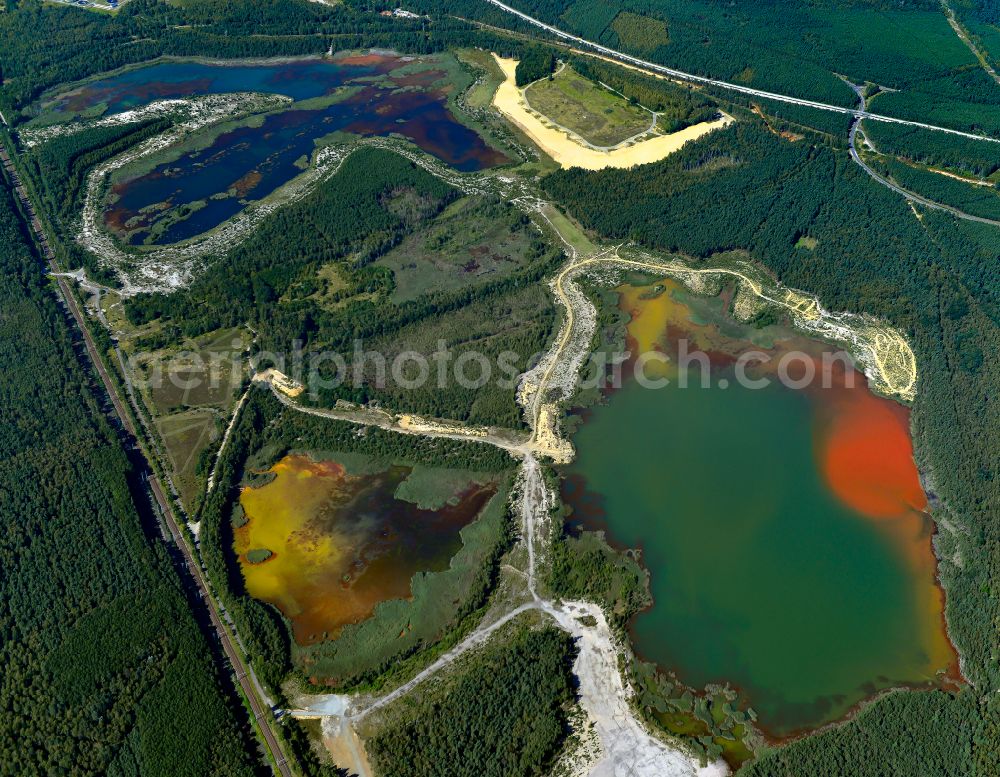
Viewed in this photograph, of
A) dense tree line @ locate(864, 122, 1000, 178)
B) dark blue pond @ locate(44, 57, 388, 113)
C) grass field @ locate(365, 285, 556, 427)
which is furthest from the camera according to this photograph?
dark blue pond @ locate(44, 57, 388, 113)

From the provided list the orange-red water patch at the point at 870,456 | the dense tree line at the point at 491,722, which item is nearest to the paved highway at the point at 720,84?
the orange-red water patch at the point at 870,456

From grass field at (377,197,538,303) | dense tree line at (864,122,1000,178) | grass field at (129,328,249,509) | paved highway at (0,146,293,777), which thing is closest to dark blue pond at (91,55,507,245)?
paved highway at (0,146,293,777)

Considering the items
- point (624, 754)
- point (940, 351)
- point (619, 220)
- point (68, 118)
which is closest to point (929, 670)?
point (624, 754)

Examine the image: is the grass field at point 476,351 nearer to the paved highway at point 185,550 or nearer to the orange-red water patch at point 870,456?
the paved highway at point 185,550

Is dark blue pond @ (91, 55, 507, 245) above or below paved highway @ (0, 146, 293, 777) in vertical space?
above

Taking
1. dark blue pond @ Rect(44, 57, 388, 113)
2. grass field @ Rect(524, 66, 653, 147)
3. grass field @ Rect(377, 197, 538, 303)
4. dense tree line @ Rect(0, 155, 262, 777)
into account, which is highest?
dark blue pond @ Rect(44, 57, 388, 113)

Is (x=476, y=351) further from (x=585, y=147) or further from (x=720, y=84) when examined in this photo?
(x=720, y=84)

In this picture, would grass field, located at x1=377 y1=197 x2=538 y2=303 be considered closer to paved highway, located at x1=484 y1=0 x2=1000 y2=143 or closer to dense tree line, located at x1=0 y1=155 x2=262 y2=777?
dense tree line, located at x1=0 y1=155 x2=262 y2=777
